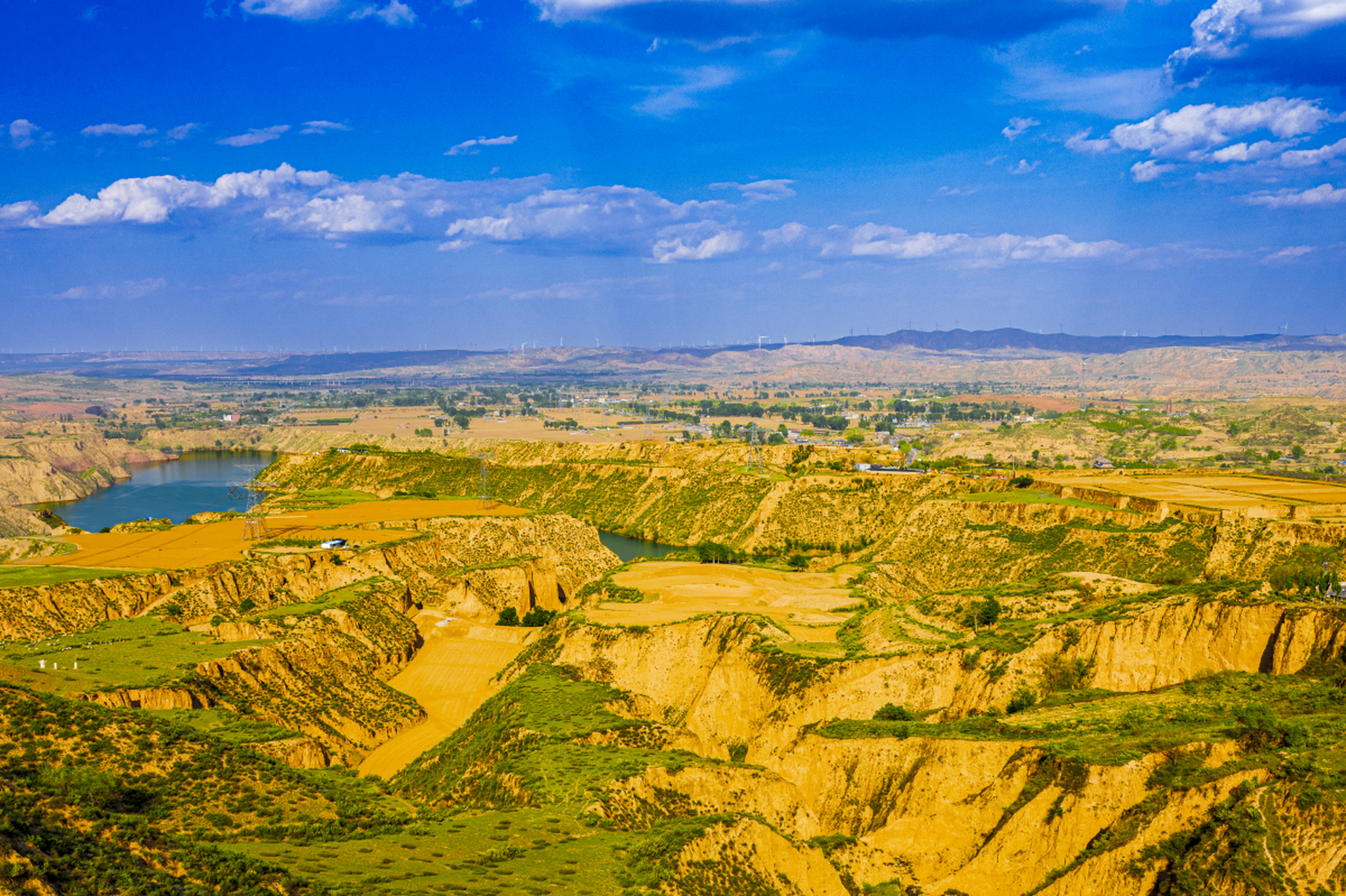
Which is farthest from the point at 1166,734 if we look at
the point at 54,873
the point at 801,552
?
the point at 801,552

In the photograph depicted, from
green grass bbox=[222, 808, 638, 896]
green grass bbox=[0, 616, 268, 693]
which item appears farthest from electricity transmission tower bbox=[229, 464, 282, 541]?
green grass bbox=[222, 808, 638, 896]

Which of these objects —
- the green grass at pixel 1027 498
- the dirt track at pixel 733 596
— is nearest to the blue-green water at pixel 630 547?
the dirt track at pixel 733 596

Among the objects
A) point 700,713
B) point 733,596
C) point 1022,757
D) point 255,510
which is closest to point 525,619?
point 733,596

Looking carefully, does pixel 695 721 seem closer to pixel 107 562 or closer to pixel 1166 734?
pixel 1166 734

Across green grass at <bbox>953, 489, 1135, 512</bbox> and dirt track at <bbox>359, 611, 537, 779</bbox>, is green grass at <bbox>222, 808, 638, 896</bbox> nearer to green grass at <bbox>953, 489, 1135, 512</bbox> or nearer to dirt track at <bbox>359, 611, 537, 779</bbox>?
dirt track at <bbox>359, 611, 537, 779</bbox>

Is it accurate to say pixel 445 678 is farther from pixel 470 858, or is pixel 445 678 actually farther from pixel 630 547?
pixel 630 547

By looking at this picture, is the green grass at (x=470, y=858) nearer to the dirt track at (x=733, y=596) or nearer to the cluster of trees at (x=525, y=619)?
the dirt track at (x=733, y=596)

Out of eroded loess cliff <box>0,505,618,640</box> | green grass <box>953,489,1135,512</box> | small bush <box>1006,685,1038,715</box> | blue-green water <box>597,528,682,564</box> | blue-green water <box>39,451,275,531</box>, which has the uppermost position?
green grass <box>953,489,1135,512</box>
